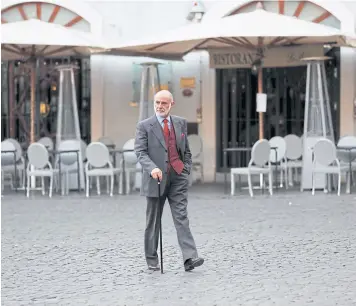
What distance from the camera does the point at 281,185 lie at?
18953 mm

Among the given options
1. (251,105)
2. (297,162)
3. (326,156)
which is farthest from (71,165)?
(326,156)

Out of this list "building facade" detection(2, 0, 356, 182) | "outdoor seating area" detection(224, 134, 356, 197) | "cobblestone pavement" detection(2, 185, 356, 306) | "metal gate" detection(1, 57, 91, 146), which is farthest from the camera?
"metal gate" detection(1, 57, 91, 146)

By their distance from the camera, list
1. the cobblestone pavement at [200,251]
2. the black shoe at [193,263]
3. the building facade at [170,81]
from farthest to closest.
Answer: the building facade at [170,81], the black shoe at [193,263], the cobblestone pavement at [200,251]

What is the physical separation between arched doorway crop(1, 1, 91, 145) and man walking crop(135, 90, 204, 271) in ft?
38.8

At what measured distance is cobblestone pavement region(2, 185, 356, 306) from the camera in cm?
813

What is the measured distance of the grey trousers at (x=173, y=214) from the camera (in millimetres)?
9367

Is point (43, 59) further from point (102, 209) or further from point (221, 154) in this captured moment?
point (102, 209)

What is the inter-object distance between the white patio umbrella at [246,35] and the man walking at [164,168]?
7.31 meters

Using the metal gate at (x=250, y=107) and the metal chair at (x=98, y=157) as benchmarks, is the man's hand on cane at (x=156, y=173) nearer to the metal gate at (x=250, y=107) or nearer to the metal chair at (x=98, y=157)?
the metal chair at (x=98, y=157)

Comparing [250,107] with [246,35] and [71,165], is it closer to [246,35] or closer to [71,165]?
[71,165]

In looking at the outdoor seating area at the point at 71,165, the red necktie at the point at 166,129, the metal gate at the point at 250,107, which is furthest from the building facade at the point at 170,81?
the red necktie at the point at 166,129

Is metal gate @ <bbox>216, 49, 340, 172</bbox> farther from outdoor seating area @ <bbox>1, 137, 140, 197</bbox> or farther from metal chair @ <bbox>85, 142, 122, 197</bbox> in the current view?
metal chair @ <bbox>85, 142, 122, 197</bbox>

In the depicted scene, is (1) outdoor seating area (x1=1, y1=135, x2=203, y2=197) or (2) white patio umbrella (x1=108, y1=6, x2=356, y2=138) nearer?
(2) white patio umbrella (x1=108, y1=6, x2=356, y2=138)

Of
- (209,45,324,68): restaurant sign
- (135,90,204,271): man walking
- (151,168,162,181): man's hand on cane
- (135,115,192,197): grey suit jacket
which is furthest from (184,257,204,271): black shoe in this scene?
(209,45,324,68): restaurant sign
